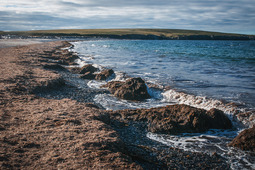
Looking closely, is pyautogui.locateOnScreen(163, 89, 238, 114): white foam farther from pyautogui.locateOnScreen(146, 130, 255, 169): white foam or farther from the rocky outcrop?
pyautogui.locateOnScreen(146, 130, 255, 169): white foam

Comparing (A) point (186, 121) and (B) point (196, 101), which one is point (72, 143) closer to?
(A) point (186, 121)

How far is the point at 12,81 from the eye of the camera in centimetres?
991

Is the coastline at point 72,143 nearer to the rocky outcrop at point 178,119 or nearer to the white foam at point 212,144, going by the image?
the white foam at point 212,144

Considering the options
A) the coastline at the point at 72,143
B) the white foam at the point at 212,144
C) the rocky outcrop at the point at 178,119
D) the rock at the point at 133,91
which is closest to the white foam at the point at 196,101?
the rock at the point at 133,91

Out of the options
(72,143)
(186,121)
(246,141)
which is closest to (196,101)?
(186,121)

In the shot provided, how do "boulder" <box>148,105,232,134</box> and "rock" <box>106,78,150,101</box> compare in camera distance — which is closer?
"boulder" <box>148,105,232,134</box>

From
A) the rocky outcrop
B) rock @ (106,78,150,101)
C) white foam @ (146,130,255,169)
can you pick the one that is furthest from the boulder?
rock @ (106,78,150,101)

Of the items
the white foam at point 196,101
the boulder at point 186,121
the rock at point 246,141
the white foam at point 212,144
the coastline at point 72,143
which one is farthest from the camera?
the white foam at point 196,101

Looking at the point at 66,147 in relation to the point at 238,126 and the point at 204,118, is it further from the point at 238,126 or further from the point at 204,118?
the point at 238,126

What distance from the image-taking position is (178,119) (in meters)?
7.11

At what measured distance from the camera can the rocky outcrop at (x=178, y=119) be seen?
685 centimetres

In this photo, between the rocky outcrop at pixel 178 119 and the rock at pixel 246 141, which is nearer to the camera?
the rock at pixel 246 141

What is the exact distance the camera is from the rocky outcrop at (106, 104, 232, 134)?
6852mm

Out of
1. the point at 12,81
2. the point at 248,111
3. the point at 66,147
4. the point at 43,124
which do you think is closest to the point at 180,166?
the point at 66,147
